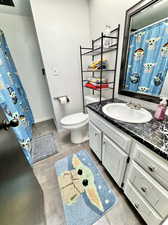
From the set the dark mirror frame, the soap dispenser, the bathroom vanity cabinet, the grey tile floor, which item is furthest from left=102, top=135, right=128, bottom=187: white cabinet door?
the dark mirror frame

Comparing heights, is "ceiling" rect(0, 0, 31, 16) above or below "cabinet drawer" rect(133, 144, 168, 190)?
above

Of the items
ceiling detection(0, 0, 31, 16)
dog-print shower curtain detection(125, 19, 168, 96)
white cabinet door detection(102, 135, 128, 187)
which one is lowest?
white cabinet door detection(102, 135, 128, 187)

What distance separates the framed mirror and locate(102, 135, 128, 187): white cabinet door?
630 mm

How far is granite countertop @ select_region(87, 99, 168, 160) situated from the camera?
0.58m

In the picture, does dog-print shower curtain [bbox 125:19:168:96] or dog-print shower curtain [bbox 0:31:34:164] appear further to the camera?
dog-print shower curtain [bbox 0:31:34:164]

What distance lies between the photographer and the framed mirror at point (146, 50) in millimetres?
846

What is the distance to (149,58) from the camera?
963 millimetres

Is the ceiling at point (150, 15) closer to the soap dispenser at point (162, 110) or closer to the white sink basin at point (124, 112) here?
the soap dispenser at point (162, 110)

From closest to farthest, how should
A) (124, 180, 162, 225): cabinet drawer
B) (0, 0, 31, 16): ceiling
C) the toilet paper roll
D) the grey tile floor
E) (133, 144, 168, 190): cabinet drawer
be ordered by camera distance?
(133, 144, 168, 190): cabinet drawer → (124, 180, 162, 225): cabinet drawer → the grey tile floor → (0, 0, 31, 16): ceiling → the toilet paper roll

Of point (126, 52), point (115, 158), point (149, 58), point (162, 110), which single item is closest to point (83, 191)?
point (115, 158)

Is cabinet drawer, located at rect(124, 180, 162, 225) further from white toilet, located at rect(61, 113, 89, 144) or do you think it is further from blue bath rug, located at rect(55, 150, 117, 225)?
white toilet, located at rect(61, 113, 89, 144)

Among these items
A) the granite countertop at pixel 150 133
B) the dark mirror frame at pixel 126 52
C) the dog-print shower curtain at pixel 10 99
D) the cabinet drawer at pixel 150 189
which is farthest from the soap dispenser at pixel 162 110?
the dog-print shower curtain at pixel 10 99

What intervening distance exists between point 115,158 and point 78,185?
621mm

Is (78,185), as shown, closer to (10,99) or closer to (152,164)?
(152,164)
